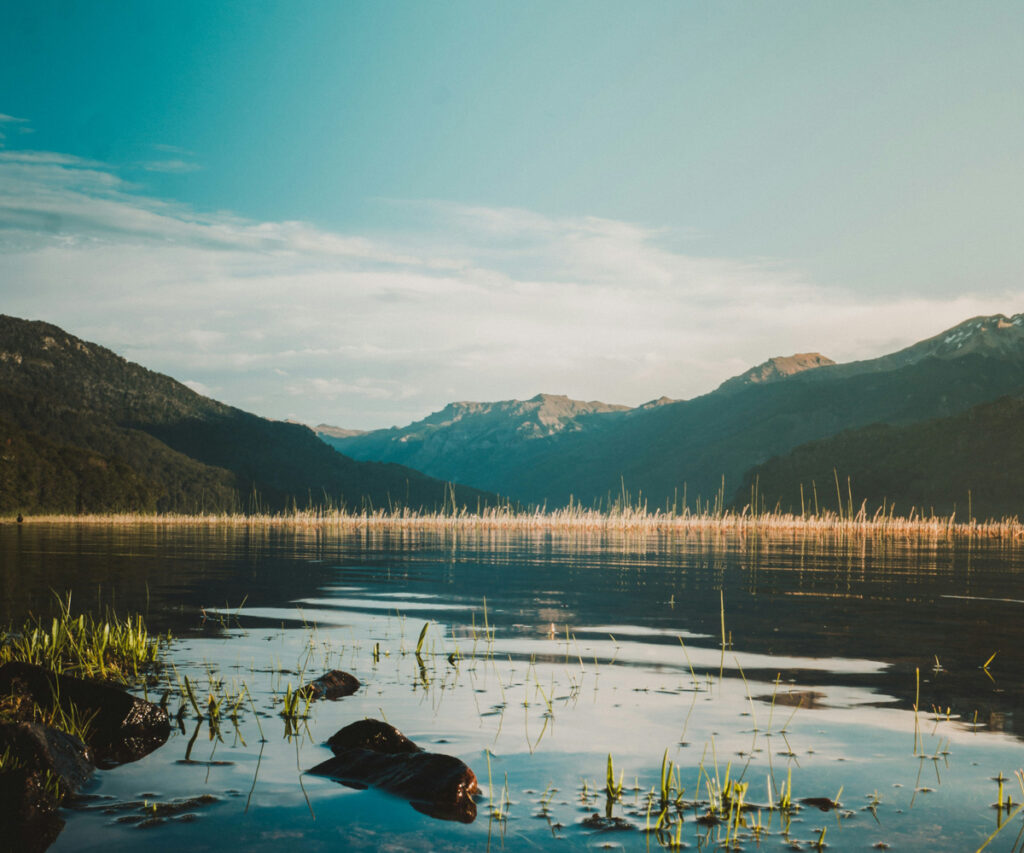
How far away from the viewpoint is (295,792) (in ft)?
23.0

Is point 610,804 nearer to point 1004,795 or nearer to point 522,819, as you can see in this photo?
point 522,819

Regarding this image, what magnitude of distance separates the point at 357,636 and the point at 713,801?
346 inches

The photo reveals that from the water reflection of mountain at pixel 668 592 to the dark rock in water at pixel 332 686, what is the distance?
4768 millimetres

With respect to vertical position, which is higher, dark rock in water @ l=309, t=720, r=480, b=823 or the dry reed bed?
dark rock in water @ l=309, t=720, r=480, b=823

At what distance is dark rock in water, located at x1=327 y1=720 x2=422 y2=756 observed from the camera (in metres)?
7.72

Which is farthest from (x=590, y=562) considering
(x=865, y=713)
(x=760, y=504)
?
(x=760, y=504)

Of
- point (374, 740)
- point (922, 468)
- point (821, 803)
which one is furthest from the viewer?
point (922, 468)

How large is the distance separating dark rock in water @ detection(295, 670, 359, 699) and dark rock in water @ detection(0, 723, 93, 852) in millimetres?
2607

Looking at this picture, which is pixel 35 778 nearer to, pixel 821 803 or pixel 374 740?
pixel 374 740

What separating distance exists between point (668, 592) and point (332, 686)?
43.0 ft

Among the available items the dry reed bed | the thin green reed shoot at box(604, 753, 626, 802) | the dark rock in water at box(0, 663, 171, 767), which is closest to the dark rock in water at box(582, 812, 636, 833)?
the thin green reed shoot at box(604, 753, 626, 802)

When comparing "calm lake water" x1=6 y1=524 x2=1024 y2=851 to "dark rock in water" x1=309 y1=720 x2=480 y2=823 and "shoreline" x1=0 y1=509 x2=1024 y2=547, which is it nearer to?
"dark rock in water" x1=309 y1=720 x2=480 y2=823

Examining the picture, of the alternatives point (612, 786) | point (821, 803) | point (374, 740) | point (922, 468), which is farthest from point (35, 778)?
point (922, 468)

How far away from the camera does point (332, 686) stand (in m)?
10.2
